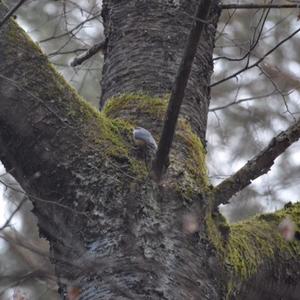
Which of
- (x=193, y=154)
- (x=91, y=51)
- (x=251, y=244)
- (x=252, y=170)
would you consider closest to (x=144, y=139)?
(x=193, y=154)

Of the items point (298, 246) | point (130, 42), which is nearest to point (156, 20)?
point (130, 42)

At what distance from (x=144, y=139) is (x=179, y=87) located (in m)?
0.18

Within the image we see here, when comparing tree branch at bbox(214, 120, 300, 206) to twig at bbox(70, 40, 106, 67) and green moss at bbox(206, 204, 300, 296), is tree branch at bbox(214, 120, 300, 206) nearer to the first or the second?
green moss at bbox(206, 204, 300, 296)

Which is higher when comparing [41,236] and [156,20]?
[156,20]

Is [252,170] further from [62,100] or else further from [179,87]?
[62,100]

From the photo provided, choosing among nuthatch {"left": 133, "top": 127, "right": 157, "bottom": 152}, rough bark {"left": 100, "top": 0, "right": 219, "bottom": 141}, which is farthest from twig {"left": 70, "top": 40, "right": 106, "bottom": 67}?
nuthatch {"left": 133, "top": 127, "right": 157, "bottom": 152}

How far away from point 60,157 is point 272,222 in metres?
0.67

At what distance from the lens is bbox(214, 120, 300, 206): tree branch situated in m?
1.80

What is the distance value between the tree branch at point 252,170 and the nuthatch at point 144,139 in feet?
0.60

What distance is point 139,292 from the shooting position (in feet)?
5.01

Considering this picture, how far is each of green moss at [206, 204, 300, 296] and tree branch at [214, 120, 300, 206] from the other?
0.08m

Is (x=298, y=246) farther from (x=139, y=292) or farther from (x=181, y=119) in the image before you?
(x=139, y=292)

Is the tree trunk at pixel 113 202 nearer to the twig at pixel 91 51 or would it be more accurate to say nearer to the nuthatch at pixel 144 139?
the nuthatch at pixel 144 139

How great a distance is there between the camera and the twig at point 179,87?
5.37ft
